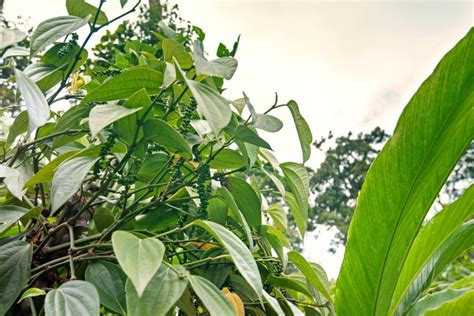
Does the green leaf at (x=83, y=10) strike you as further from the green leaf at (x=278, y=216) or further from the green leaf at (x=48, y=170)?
the green leaf at (x=278, y=216)

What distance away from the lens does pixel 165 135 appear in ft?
1.54

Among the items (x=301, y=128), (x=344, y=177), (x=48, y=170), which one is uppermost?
(x=344, y=177)

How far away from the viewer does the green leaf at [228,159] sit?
0.56 m

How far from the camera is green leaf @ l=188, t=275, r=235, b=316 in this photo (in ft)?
1.25

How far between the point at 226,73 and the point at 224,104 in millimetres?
30

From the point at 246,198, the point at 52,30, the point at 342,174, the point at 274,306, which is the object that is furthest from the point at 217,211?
the point at 342,174

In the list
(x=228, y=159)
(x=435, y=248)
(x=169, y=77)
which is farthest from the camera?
(x=435, y=248)

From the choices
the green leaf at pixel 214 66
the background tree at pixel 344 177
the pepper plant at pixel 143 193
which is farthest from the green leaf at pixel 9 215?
the background tree at pixel 344 177

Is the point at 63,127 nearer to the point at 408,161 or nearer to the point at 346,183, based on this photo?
the point at 408,161

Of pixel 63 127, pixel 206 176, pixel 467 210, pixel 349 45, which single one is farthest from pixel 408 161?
pixel 349 45

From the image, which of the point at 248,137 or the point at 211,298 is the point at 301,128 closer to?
the point at 248,137

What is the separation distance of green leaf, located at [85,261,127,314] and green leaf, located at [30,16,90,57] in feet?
0.68

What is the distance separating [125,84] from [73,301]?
185 millimetres

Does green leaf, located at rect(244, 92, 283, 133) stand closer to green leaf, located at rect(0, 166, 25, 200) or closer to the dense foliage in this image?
the dense foliage
